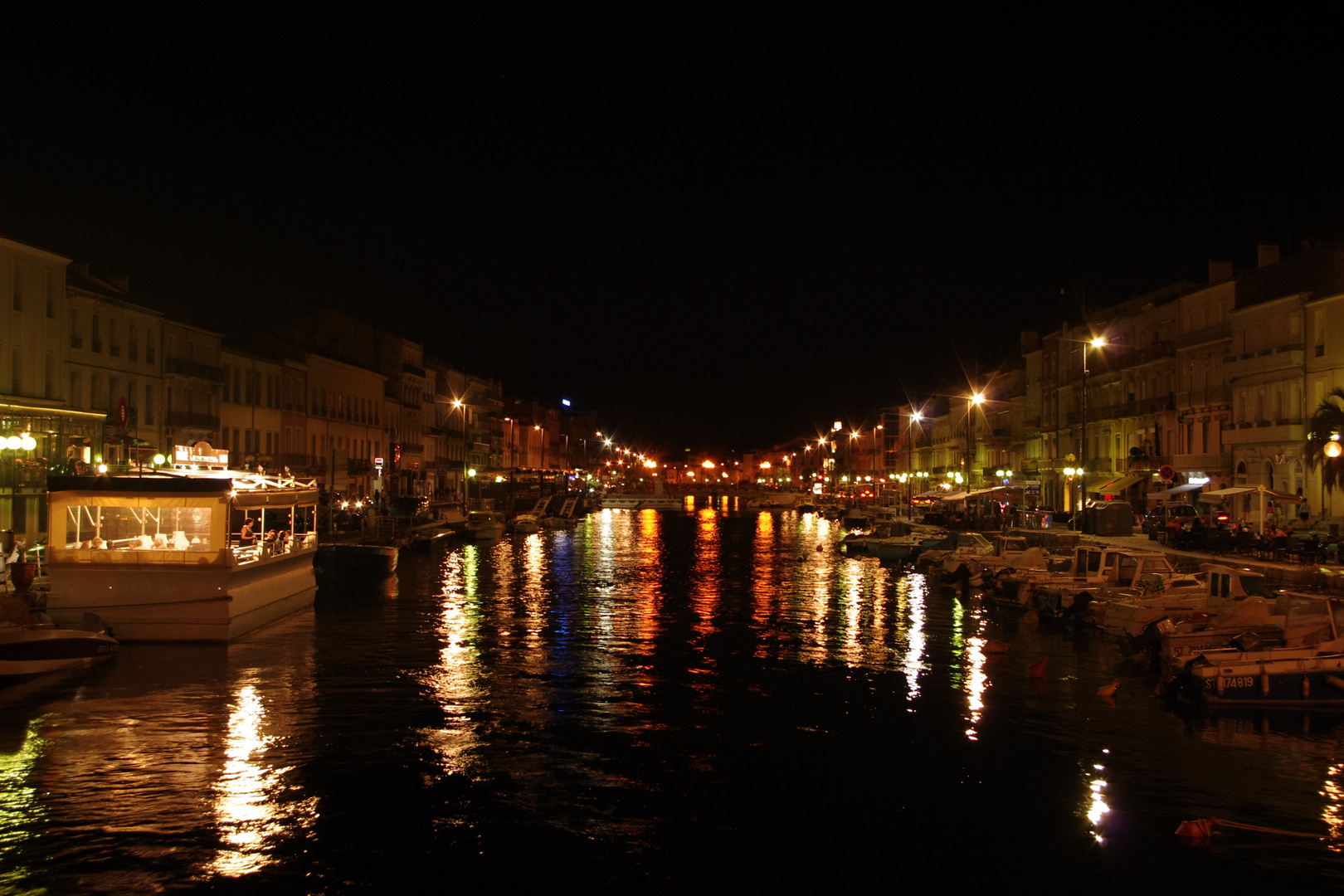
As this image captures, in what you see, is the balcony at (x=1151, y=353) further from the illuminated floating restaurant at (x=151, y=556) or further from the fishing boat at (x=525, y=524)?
the illuminated floating restaurant at (x=151, y=556)

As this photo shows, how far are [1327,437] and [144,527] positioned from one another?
37698 mm

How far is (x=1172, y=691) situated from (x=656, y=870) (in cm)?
1271

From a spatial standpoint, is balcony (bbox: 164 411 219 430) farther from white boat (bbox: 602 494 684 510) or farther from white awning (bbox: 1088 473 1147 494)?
white boat (bbox: 602 494 684 510)

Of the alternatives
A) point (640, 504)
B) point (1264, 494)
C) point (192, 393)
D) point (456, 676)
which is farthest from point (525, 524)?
point (640, 504)

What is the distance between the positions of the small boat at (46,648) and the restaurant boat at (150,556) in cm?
107

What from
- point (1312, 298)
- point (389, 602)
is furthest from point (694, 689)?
point (1312, 298)

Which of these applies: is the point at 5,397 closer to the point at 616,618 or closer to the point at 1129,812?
the point at 616,618

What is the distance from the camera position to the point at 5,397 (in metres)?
39.0

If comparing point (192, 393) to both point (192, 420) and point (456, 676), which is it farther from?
point (456, 676)

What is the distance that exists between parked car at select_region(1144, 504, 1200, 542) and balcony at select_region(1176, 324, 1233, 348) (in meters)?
8.31

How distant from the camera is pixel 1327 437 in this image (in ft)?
126

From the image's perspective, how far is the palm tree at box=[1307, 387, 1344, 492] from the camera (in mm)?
38188

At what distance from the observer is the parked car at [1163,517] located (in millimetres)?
45938

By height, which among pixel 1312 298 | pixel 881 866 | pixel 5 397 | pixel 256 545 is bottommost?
pixel 881 866
